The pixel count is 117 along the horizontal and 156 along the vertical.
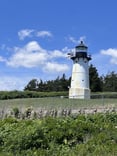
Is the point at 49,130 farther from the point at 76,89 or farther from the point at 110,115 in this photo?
the point at 76,89

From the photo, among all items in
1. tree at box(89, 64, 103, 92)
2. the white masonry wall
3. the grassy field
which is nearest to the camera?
the grassy field

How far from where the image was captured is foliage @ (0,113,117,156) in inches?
499

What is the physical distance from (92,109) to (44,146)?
10855 mm

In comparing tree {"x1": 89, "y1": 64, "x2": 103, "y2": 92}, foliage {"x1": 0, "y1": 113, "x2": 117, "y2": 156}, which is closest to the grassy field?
foliage {"x1": 0, "y1": 113, "x2": 117, "y2": 156}

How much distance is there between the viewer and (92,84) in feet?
266

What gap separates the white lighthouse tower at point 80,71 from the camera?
58688 millimetres

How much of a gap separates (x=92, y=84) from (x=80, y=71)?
21.5m

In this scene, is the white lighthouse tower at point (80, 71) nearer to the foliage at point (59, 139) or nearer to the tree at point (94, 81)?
the tree at point (94, 81)

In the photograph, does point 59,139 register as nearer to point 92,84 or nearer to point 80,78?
point 80,78

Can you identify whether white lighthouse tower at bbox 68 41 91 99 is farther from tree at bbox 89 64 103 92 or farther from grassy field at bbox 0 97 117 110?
grassy field at bbox 0 97 117 110

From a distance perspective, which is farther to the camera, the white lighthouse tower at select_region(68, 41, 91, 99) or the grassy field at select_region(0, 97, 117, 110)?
the white lighthouse tower at select_region(68, 41, 91, 99)

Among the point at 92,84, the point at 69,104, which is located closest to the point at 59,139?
the point at 69,104

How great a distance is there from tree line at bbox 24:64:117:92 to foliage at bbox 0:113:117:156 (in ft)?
215

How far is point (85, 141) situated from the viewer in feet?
45.7
